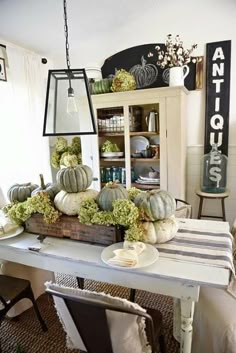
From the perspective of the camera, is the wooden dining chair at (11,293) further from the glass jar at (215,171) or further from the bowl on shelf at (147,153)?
the glass jar at (215,171)

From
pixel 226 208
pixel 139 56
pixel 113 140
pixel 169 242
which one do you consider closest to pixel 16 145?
pixel 113 140

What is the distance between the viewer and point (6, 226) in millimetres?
1505

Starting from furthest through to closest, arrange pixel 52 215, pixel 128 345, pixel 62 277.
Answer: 1. pixel 62 277
2. pixel 52 215
3. pixel 128 345

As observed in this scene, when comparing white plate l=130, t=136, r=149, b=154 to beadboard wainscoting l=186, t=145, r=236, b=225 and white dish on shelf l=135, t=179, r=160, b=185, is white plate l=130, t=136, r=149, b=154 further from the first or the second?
beadboard wainscoting l=186, t=145, r=236, b=225

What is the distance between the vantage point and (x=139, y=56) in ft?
10.1

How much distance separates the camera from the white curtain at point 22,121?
2.90 m

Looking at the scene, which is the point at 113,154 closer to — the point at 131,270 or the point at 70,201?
the point at 70,201

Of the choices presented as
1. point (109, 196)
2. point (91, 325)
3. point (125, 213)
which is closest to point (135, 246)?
point (125, 213)

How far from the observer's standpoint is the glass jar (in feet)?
9.39

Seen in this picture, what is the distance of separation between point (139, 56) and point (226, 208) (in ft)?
6.76

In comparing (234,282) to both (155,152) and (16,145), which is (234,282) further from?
(16,145)

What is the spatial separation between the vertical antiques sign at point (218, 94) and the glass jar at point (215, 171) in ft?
0.43

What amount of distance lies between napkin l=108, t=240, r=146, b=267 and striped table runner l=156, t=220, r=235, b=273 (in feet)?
0.39

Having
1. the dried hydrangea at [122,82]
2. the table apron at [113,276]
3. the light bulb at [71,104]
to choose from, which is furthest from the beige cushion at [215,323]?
the dried hydrangea at [122,82]
